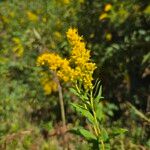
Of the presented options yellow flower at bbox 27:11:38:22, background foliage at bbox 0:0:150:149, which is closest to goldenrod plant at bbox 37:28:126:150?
background foliage at bbox 0:0:150:149

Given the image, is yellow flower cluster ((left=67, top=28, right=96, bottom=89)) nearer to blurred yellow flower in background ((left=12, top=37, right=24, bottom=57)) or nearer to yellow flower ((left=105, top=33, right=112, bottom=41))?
yellow flower ((left=105, top=33, right=112, bottom=41))

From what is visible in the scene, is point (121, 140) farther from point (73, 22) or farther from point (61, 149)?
point (73, 22)

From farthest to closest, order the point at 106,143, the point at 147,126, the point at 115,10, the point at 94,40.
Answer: the point at 94,40 < the point at 115,10 < the point at 147,126 < the point at 106,143

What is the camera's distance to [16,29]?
4574 millimetres

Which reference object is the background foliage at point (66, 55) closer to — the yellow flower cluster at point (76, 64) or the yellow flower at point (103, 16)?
the yellow flower at point (103, 16)

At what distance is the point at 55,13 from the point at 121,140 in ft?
4.17

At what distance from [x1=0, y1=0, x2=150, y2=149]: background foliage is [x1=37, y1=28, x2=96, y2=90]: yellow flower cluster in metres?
2.14

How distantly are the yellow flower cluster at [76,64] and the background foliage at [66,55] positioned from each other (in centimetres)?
214

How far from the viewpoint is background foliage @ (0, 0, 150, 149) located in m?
4.09

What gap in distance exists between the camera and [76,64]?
1.74 metres

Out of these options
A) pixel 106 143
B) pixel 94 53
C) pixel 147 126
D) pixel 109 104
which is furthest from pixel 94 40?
pixel 106 143

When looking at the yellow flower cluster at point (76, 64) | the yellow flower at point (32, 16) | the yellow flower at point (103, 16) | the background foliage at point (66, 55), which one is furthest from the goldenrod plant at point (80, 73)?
the yellow flower at point (32, 16)

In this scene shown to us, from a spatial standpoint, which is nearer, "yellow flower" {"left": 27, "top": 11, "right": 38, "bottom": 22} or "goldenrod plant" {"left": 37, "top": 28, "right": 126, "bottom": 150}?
"goldenrod plant" {"left": 37, "top": 28, "right": 126, "bottom": 150}

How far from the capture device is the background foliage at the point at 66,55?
4.09m
